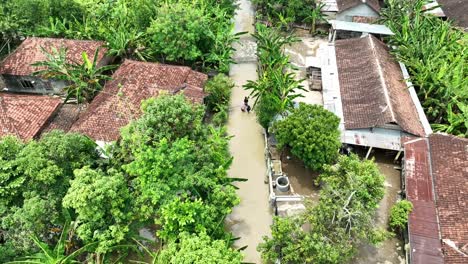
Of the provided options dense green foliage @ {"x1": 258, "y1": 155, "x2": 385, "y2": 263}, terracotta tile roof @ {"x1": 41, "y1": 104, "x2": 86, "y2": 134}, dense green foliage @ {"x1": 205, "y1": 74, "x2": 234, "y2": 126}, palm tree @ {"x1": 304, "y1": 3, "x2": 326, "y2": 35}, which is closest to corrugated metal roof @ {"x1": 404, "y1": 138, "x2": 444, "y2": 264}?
dense green foliage @ {"x1": 258, "y1": 155, "x2": 385, "y2": 263}

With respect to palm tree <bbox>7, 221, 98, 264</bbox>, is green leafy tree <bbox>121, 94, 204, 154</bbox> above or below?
above

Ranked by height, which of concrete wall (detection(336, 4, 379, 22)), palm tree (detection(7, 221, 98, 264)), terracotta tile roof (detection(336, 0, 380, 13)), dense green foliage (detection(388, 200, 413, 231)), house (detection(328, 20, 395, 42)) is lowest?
dense green foliage (detection(388, 200, 413, 231))

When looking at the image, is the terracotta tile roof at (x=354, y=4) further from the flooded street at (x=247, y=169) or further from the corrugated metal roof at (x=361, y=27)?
the flooded street at (x=247, y=169)

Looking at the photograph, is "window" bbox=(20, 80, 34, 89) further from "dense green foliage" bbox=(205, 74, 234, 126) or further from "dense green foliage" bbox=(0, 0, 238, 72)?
"dense green foliage" bbox=(205, 74, 234, 126)

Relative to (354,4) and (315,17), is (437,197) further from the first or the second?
(354,4)

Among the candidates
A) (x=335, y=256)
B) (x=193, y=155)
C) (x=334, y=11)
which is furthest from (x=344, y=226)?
(x=334, y=11)

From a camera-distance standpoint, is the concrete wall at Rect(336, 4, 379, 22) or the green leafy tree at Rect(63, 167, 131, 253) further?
the concrete wall at Rect(336, 4, 379, 22)
